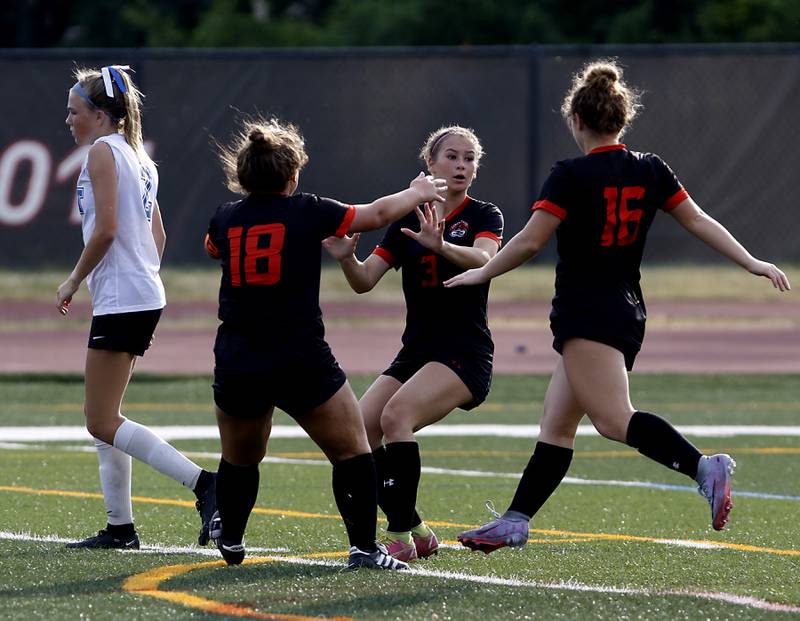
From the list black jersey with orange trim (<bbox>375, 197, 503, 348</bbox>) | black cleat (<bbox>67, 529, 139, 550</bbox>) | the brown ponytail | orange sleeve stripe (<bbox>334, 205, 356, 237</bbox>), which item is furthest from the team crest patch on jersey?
black cleat (<bbox>67, 529, 139, 550</bbox>)

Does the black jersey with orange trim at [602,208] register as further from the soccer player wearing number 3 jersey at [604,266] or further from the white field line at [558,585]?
the white field line at [558,585]

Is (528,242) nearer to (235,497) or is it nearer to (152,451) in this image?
(235,497)

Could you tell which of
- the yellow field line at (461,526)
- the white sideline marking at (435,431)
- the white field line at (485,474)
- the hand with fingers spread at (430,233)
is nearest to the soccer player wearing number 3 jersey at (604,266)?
the hand with fingers spread at (430,233)

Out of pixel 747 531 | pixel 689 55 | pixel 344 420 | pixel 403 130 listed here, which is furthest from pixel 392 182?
pixel 344 420

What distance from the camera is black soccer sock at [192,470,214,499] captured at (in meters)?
6.47

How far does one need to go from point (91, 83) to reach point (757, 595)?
326 centimetres

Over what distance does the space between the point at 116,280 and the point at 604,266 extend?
193 cm

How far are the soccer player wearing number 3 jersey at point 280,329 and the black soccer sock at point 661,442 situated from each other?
99 centimetres

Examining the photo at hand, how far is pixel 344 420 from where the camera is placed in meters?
5.82

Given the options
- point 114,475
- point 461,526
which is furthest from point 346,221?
point 461,526

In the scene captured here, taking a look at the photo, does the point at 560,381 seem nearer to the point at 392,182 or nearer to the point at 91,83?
the point at 91,83

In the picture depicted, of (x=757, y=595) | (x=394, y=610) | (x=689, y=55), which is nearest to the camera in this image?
(x=394, y=610)

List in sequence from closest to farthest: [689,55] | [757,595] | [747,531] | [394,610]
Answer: [394,610] < [757,595] < [747,531] < [689,55]

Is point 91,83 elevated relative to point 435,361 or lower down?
elevated
